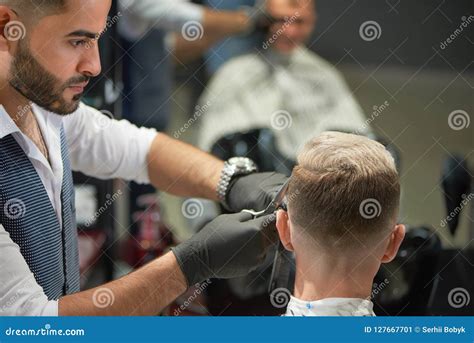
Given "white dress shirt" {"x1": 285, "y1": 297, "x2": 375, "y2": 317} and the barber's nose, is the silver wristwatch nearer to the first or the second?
"white dress shirt" {"x1": 285, "y1": 297, "x2": 375, "y2": 317}

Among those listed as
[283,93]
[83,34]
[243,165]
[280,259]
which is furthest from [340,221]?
[83,34]

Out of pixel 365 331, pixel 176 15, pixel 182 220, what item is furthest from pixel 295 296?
pixel 176 15

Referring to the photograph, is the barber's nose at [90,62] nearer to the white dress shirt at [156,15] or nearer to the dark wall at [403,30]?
the white dress shirt at [156,15]

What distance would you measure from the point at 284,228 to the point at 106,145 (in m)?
0.59

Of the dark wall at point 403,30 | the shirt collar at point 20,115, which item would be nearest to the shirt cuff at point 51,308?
the shirt collar at point 20,115

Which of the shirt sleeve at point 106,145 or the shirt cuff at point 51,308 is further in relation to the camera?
the shirt sleeve at point 106,145

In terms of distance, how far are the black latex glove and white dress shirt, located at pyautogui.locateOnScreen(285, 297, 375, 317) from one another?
28 centimetres

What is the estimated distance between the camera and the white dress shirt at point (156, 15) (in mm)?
2309

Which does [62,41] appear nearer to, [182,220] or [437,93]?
[182,220]

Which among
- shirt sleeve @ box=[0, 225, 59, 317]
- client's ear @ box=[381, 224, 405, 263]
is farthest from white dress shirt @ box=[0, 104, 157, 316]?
client's ear @ box=[381, 224, 405, 263]

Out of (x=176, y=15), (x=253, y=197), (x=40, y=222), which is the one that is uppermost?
Result: (x=176, y=15)

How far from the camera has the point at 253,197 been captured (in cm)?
214

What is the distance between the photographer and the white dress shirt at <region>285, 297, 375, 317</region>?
2.04m

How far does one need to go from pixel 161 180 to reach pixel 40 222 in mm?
411
